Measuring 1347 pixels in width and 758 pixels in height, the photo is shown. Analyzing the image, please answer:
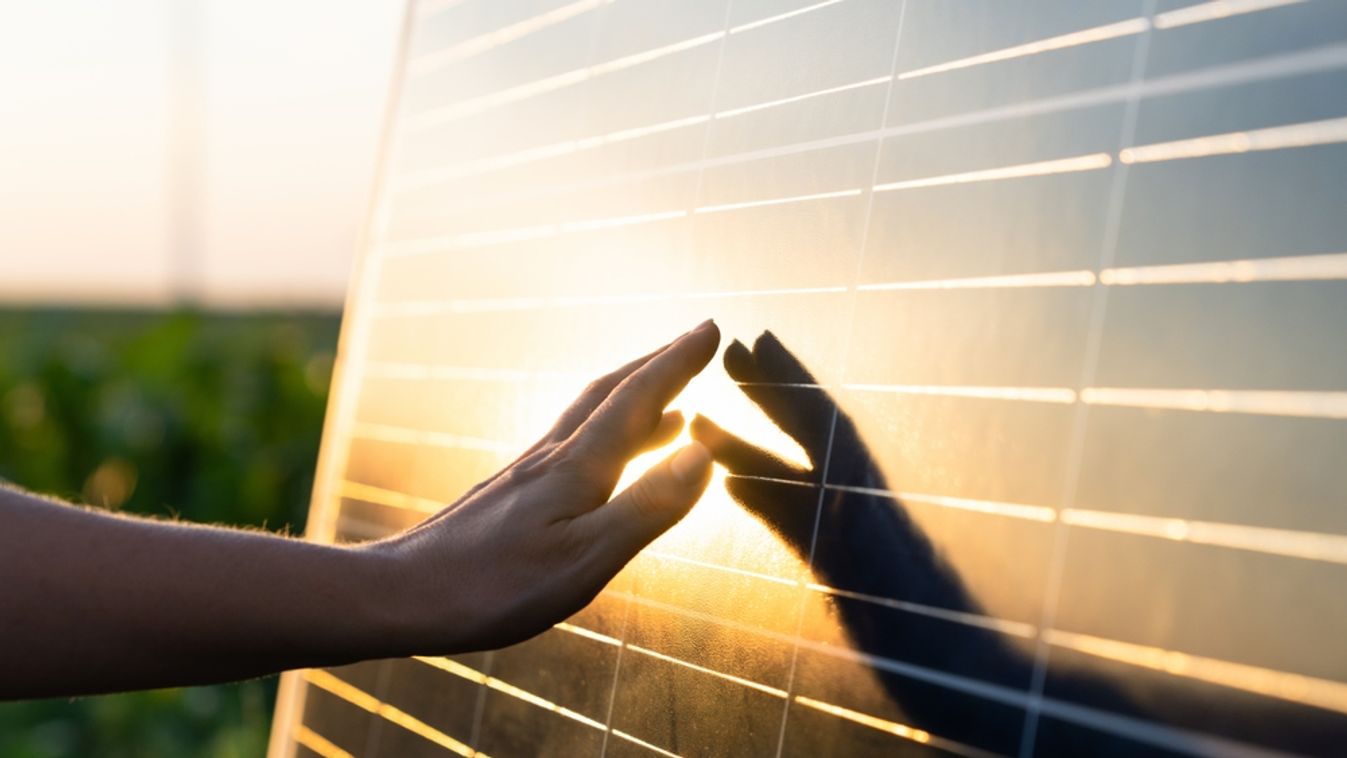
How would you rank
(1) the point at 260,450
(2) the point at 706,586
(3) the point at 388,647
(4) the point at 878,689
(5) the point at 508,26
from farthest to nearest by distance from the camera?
(1) the point at 260,450, (5) the point at 508,26, (2) the point at 706,586, (3) the point at 388,647, (4) the point at 878,689

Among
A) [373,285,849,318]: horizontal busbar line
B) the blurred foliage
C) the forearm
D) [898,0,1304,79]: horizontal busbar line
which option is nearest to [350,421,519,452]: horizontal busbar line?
[373,285,849,318]: horizontal busbar line

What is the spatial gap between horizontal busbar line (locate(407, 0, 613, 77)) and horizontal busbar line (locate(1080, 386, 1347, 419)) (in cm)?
104

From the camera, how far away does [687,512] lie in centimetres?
137

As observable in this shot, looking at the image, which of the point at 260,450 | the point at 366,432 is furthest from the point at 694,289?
the point at 260,450

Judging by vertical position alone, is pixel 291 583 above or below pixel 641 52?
below

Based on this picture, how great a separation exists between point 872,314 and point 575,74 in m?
0.78

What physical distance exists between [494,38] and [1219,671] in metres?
1.55

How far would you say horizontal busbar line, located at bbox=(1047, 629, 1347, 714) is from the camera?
2.75 feet

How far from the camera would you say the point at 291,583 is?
129 cm

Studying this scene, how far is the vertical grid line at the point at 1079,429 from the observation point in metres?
1.02

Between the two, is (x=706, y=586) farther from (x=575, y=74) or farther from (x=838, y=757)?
(x=575, y=74)

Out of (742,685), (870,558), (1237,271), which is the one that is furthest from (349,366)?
(1237,271)

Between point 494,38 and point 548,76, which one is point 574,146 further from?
point 494,38

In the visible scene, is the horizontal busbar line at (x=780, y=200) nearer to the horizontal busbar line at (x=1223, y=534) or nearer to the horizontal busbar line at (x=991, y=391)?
the horizontal busbar line at (x=991, y=391)
